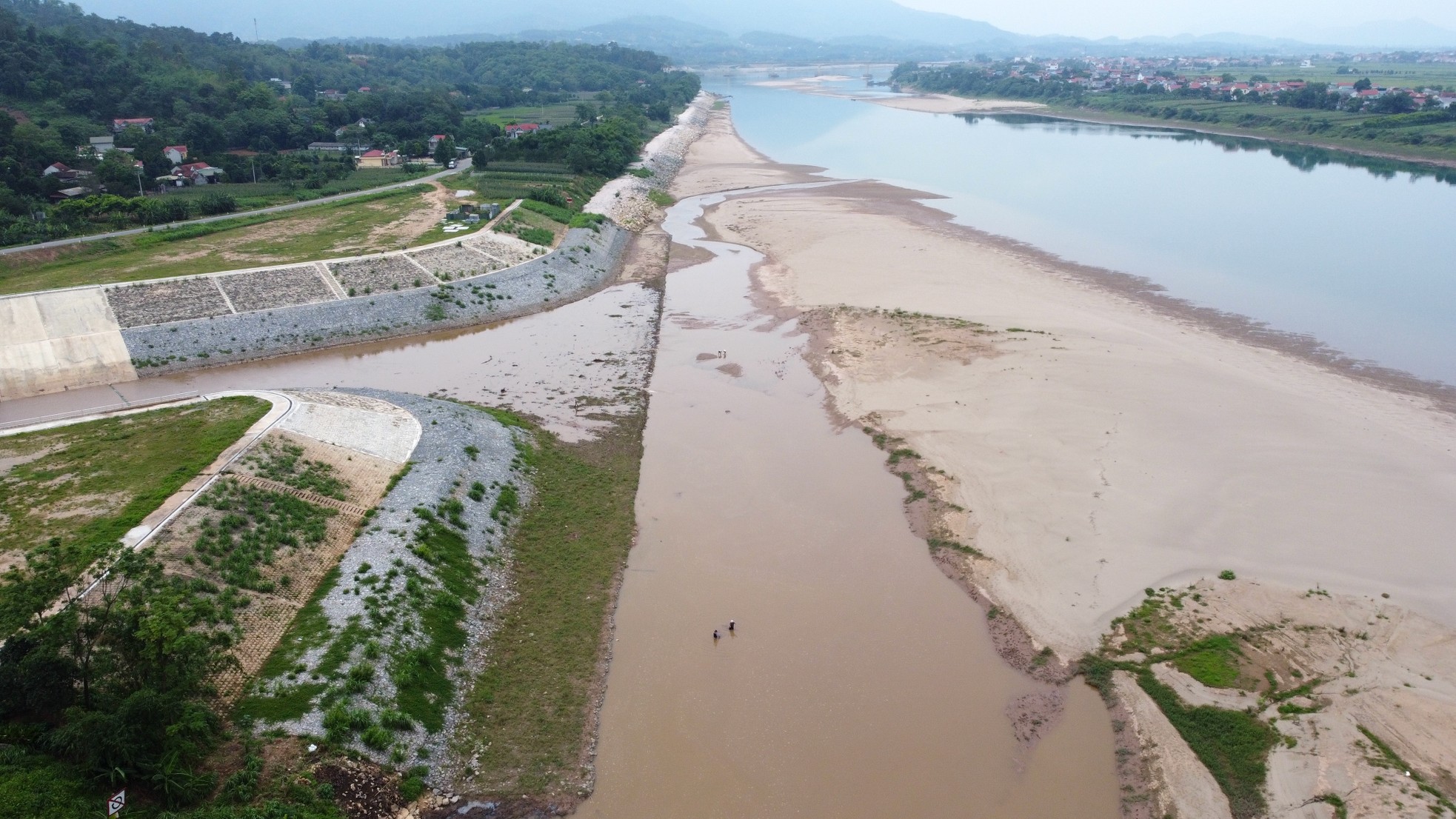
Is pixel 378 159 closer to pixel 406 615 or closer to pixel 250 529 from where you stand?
pixel 250 529

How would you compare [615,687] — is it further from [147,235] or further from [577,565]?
[147,235]

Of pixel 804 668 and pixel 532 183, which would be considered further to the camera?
pixel 532 183

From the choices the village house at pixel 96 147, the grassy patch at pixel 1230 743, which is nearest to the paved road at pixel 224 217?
the village house at pixel 96 147

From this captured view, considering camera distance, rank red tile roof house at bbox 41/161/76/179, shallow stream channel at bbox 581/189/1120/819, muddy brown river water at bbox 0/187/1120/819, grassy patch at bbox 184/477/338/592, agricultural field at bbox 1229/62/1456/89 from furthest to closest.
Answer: agricultural field at bbox 1229/62/1456/89 < red tile roof house at bbox 41/161/76/179 < grassy patch at bbox 184/477/338/592 < muddy brown river water at bbox 0/187/1120/819 < shallow stream channel at bbox 581/189/1120/819

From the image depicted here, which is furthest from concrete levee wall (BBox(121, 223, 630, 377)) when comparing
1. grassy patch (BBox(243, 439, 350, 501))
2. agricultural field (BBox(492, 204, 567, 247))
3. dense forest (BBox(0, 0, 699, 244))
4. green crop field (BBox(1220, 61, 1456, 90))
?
green crop field (BBox(1220, 61, 1456, 90))

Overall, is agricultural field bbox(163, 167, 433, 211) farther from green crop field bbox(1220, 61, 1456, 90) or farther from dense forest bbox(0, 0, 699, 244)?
green crop field bbox(1220, 61, 1456, 90)

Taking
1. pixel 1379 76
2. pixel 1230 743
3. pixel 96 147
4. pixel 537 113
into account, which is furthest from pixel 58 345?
pixel 1379 76
